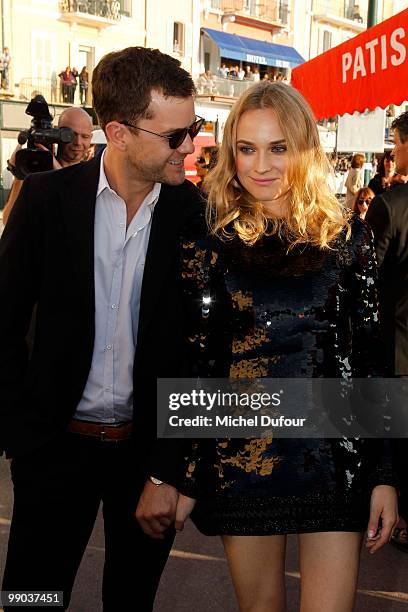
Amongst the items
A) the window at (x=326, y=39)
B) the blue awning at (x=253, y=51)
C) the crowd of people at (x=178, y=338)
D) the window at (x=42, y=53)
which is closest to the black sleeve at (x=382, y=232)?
the crowd of people at (x=178, y=338)

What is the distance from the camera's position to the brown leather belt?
2.07 m

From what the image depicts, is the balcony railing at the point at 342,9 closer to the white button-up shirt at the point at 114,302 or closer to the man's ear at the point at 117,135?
the man's ear at the point at 117,135

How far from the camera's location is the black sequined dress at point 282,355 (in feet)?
6.10

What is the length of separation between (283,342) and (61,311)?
0.62 m

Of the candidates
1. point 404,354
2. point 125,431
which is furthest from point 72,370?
point 404,354

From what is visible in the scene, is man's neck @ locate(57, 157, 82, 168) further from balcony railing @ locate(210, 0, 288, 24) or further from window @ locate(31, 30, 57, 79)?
balcony railing @ locate(210, 0, 288, 24)

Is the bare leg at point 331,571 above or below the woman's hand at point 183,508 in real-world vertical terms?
below

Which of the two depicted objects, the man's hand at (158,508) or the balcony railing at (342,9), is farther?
the balcony railing at (342,9)

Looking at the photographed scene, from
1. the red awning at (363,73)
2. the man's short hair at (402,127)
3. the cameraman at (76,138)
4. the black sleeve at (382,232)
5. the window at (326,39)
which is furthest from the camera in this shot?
the window at (326,39)

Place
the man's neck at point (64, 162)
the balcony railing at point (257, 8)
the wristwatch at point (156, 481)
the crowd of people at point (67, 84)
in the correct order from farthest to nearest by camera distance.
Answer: the balcony railing at point (257, 8) → the crowd of people at point (67, 84) → the man's neck at point (64, 162) → the wristwatch at point (156, 481)

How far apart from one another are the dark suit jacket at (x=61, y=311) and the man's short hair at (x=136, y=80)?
239 millimetres

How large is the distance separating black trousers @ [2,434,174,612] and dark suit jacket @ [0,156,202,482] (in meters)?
0.08

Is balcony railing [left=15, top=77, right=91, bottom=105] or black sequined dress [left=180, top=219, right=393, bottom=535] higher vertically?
balcony railing [left=15, top=77, right=91, bottom=105]

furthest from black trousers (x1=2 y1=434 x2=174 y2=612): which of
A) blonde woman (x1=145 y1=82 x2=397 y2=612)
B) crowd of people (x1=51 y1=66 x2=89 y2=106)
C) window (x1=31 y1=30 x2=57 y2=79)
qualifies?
window (x1=31 y1=30 x2=57 y2=79)
